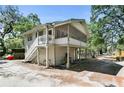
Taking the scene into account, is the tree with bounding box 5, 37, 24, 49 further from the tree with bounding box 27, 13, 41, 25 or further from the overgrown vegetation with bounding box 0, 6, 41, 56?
the tree with bounding box 27, 13, 41, 25

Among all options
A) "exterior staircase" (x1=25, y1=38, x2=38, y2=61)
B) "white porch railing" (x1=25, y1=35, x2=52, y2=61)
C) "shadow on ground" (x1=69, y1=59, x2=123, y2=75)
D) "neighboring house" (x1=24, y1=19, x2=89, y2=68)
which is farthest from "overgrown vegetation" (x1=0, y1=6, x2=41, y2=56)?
"shadow on ground" (x1=69, y1=59, x2=123, y2=75)

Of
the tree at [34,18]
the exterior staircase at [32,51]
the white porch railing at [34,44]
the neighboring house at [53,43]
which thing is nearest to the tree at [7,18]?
the tree at [34,18]

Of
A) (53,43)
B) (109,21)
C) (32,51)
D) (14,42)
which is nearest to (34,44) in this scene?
(32,51)

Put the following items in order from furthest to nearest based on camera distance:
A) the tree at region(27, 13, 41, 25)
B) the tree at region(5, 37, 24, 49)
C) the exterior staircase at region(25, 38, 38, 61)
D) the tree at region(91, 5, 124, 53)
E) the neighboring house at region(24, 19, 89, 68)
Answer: the tree at region(27, 13, 41, 25) < the tree at region(5, 37, 24, 49) < the tree at region(91, 5, 124, 53) < the exterior staircase at region(25, 38, 38, 61) < the neighboring house at region(24, 19, 89, 68)

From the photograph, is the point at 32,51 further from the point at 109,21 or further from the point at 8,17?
the point at 8,17

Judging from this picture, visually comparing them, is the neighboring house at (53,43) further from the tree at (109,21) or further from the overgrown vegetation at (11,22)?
the overgrown vegetation at (11,22)

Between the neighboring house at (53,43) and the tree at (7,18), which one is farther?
the tree at (7,18)

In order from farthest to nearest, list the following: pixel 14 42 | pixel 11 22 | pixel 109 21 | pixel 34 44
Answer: pixel 11 22 → pixel 14 42 → pixel 109 21 → pixel 34 44

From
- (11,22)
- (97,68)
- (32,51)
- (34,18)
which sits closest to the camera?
(97,68)

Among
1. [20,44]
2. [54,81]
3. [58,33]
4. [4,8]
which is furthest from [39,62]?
[4,8]
